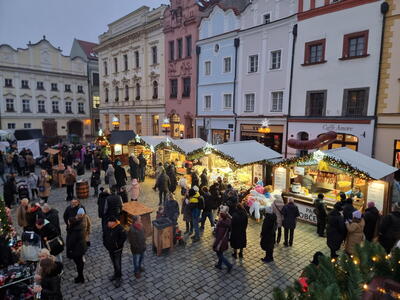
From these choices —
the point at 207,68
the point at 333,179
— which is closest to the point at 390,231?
the point at 333,179

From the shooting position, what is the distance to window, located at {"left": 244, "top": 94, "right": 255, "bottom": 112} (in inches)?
857

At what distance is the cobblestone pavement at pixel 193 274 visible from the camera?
6.32 m

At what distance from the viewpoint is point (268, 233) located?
751cm

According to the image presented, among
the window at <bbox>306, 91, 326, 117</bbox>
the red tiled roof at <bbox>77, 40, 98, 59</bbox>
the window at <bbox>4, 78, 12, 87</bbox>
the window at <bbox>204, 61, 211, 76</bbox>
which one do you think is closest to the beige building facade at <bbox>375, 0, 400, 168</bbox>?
the window at <bbox>306, 91, 326, 117</bbox>

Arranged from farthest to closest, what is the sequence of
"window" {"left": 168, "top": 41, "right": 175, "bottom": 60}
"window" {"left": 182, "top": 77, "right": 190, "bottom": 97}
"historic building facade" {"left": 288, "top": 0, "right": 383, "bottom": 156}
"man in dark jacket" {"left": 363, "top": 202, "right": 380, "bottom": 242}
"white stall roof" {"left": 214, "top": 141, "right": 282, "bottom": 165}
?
"window" {"left": 168, "top": 41, "right": 175, "bottom": 60}, "window" {"left": 182, "top": 77, "right": 190, "bottom": 97}, "historic building facade" {"left": 288, "top": 0, "right": 383, "bottom": 156}, "white stall roof" {"left": 214, "top": 141, "right": 282, "bottom": 165}, "man in dark jacket" {"left": 363, "top": 202, "right": 380, "bottom": 242}

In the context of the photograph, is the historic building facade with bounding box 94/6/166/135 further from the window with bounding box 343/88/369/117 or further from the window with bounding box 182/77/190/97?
the window with bounding box 343/88/369/117

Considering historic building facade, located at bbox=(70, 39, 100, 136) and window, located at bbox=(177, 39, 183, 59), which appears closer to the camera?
window, located at bbox=(177, 39, 183, 59)

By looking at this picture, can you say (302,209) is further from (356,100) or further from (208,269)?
(356,100)

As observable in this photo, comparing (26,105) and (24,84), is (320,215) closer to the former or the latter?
(26,105)

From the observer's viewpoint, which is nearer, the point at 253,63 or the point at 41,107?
the point at 253,63

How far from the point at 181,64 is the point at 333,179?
19.3 meters

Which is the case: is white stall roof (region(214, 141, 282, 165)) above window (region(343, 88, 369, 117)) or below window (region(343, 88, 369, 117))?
below

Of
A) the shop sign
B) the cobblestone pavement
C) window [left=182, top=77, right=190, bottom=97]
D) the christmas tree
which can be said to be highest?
window [left=182, top=77, right=190, bottom=97]

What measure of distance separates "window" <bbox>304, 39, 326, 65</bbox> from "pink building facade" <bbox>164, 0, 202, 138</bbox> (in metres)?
10.9
